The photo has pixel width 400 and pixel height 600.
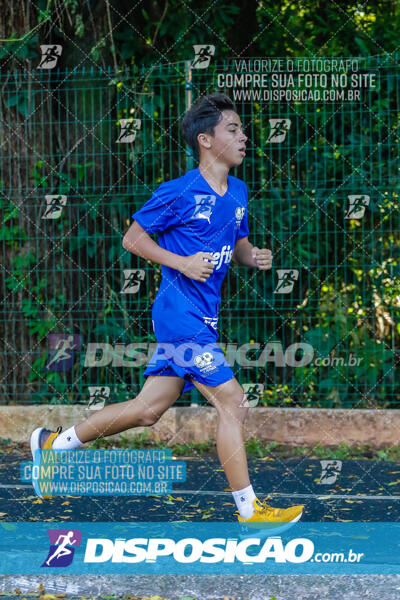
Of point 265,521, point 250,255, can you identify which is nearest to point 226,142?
point 250,255

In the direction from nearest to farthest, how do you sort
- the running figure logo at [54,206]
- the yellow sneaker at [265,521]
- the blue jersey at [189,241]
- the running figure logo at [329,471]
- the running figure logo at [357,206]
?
the yellow sneaker at [265,521], the blue jersey at [189,241], the running figure logo at [329,471], the running figure logo at [357,206], the running figure logo at [54,206]

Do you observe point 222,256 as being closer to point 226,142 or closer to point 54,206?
point 226,142

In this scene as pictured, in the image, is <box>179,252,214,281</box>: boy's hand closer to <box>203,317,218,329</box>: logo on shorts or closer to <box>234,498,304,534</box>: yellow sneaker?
<box>203,317,218,329</box>: logo on shorts

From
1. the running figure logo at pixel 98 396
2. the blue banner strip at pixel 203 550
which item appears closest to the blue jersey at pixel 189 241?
the blue banner strip at pixel 203 550

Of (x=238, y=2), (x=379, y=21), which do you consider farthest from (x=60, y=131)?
(x=379, y=21)

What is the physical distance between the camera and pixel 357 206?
22.0 feet

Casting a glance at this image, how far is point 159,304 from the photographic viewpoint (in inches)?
174

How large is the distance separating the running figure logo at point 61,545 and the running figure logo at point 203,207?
1614mm

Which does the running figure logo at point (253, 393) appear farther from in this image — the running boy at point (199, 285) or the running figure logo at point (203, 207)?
the running figure logo at point (203, 207)

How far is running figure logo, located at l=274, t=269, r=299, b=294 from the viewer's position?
22.4 feet

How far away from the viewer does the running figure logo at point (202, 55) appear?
6746 millimetres

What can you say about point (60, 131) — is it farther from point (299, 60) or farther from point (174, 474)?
point (174, 474)

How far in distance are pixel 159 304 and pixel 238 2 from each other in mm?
4064

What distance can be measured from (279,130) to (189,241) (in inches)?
104
